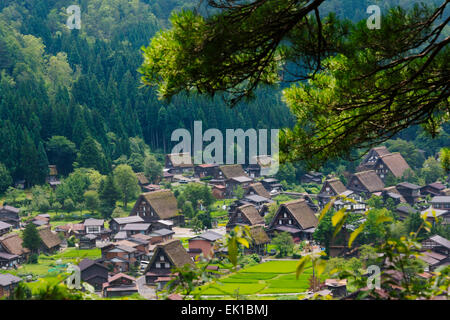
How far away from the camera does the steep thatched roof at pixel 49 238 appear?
12.7 metres

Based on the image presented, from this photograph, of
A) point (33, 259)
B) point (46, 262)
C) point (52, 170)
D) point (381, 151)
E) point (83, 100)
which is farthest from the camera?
point (83, 100)

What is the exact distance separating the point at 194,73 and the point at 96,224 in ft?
41.3

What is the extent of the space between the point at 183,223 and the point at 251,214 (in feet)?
8.47

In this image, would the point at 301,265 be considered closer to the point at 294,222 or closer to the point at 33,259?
the point at 33,259

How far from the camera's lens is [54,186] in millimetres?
18594

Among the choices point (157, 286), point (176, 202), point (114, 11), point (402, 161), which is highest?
point (114, 11)

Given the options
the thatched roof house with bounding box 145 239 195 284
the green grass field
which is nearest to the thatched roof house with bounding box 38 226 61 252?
the green grass field

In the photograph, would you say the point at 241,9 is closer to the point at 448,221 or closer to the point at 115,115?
the point at 448,221

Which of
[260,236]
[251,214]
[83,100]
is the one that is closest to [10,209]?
[251,214]

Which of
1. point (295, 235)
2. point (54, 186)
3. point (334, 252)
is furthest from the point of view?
point (54, 186)

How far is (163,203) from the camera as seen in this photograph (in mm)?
16531

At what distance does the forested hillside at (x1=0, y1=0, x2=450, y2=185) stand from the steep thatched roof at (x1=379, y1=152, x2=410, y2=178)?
214cm

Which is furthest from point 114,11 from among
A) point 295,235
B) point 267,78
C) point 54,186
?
point 267,78

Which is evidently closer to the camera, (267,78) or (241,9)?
(241,9)
